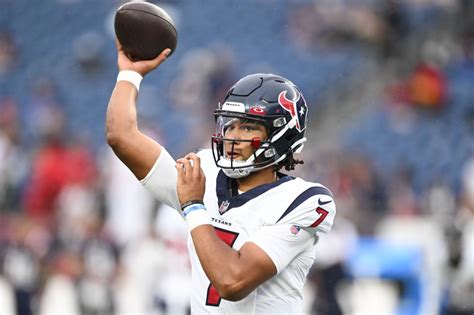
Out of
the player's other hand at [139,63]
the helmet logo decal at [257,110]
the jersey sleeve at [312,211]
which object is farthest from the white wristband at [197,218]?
the player's other hand at [139,63]

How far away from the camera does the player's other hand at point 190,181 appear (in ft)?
10.3

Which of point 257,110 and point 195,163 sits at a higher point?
point 257,110

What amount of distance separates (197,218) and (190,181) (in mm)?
141

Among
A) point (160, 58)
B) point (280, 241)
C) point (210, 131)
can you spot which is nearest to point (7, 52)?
point (210, 131)

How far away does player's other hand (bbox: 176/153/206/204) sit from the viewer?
3143 millimetres

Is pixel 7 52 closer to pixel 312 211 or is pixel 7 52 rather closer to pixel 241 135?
pixel 241 135

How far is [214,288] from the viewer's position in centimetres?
320

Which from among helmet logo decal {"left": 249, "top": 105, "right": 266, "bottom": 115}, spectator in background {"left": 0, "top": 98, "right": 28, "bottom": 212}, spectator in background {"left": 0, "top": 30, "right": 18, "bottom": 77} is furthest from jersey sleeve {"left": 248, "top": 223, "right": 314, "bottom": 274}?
spectator in background {"left": 0, "top": 30, "right": 18, "bottom": 77}

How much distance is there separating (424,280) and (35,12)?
768 cm

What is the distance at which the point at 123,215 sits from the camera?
9.77 metres

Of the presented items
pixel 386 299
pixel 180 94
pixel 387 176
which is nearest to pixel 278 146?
pixel 386 299

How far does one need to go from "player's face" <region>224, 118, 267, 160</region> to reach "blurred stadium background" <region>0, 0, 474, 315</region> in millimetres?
4501

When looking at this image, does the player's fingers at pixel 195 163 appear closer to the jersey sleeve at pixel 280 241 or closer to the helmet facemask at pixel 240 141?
the helmet facemask at pixel 240 141

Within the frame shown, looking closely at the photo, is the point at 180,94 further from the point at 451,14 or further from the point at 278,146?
the point at 278,146
